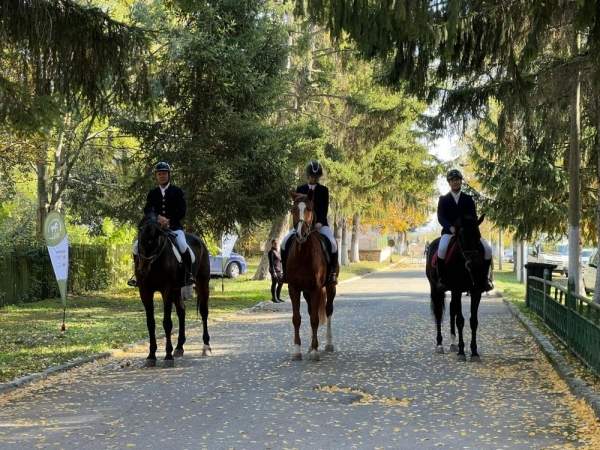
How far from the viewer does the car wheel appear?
43.9m

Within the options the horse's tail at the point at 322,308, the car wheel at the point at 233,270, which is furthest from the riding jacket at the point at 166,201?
the car wheel at the point at 233,270

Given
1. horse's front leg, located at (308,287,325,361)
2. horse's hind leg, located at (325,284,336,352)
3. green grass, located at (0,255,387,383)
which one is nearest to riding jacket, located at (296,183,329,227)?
horse's front leg, located at (308,287,325,361)

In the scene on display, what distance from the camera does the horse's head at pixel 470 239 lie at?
11.8m

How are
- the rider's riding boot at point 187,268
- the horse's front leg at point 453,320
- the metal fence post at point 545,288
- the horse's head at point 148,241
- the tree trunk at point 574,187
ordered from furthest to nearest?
the tree trunk at point 574,187 < the metal fence post at point 545,288 < the horse's front leg at point 453,320 < the rider's riding boot at point 187,268 < the horse's head at point 148,241

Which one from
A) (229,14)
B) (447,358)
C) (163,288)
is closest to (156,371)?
(163,288)

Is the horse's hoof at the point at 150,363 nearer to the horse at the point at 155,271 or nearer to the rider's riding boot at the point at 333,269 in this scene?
the horse at the point at 155,271

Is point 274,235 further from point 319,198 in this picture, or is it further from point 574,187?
point 319,198

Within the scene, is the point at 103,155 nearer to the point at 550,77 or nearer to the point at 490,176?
the point at 490,176

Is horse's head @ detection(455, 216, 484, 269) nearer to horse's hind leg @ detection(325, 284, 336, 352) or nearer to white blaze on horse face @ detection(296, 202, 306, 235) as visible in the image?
horse's hind leg @ detection(325, 284, 336, 352)

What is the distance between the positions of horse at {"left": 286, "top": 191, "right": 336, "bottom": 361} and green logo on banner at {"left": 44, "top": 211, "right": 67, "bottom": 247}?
6163 mm

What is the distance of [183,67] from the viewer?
904 inches

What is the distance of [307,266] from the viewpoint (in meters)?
11.6

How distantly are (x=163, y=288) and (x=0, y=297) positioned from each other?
40.2 feet

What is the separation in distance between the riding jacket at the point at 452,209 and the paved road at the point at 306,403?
2.08 metres
